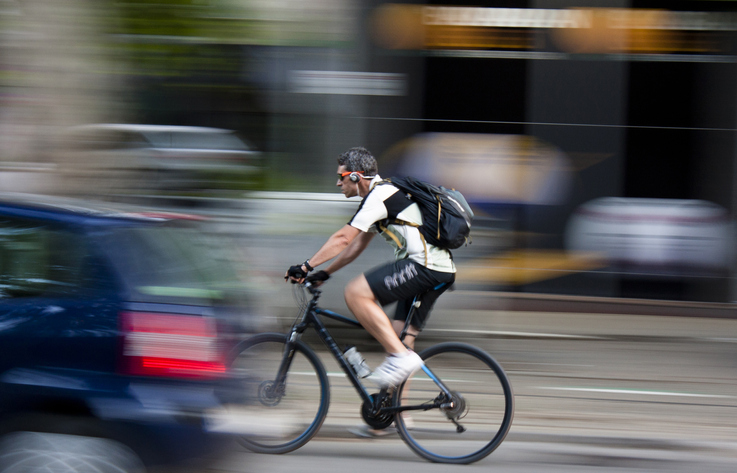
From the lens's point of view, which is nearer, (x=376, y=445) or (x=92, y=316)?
(x=92, y=316)

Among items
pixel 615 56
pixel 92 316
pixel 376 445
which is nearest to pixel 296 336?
pixel 376 445

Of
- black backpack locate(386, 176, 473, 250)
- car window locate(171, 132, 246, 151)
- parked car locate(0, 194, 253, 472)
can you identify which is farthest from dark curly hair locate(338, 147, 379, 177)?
car window locate(171, 132, 246, 151)

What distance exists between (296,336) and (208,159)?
150 inches

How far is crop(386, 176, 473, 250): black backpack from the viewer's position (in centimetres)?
412

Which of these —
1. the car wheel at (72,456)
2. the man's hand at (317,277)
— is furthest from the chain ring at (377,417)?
the car wheel at (72,456)

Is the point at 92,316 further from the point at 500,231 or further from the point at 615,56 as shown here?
the point at 615,56

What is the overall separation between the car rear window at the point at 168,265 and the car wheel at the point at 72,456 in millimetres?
535

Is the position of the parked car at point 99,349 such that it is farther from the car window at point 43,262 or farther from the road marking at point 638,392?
the road marking at point 638,392

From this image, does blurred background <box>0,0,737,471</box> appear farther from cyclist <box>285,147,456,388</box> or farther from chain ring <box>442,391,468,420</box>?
cyclist <box>285,147,456,388</box>

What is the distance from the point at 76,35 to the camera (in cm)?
528

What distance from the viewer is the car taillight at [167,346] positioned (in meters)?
2.79

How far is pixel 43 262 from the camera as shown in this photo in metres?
2.93

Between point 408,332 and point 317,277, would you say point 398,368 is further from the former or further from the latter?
point 317,277

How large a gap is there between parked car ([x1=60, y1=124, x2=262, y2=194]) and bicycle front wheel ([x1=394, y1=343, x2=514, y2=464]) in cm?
289
